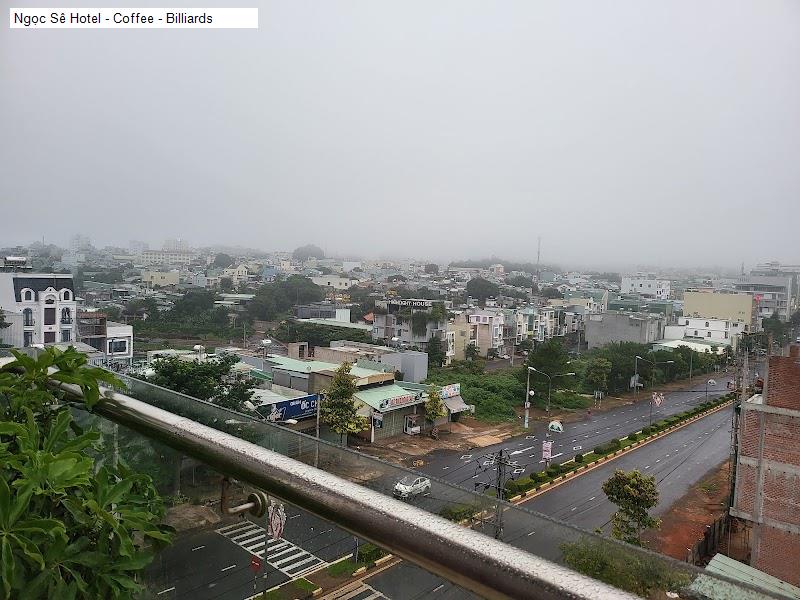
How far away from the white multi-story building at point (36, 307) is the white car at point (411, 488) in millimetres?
10735

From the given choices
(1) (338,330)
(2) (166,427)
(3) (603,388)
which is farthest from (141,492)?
(1) (338,330)

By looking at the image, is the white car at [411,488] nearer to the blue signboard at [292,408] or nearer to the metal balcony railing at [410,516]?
the metal balcony railing at [410,516]

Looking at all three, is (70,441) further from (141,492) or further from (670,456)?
(670,456)

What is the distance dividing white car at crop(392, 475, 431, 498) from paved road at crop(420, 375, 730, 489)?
5.18m

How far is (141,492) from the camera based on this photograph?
22.0 inches

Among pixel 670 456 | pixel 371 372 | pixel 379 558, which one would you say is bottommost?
pixel 670 456

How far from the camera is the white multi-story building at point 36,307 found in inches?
384

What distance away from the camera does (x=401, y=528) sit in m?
0.33

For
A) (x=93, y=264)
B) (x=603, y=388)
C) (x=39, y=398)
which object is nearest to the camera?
(x=39, y=398)

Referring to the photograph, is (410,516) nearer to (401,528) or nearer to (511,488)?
(401,528)

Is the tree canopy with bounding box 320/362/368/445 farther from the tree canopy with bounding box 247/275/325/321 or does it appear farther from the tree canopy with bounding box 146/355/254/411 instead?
the tree canopy with bounding box 247/275/325/321

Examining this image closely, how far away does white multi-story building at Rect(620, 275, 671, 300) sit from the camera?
113 feet

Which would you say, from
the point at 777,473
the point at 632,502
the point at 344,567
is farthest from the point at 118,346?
the point at 344,567

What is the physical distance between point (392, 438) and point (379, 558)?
8.05 meters
